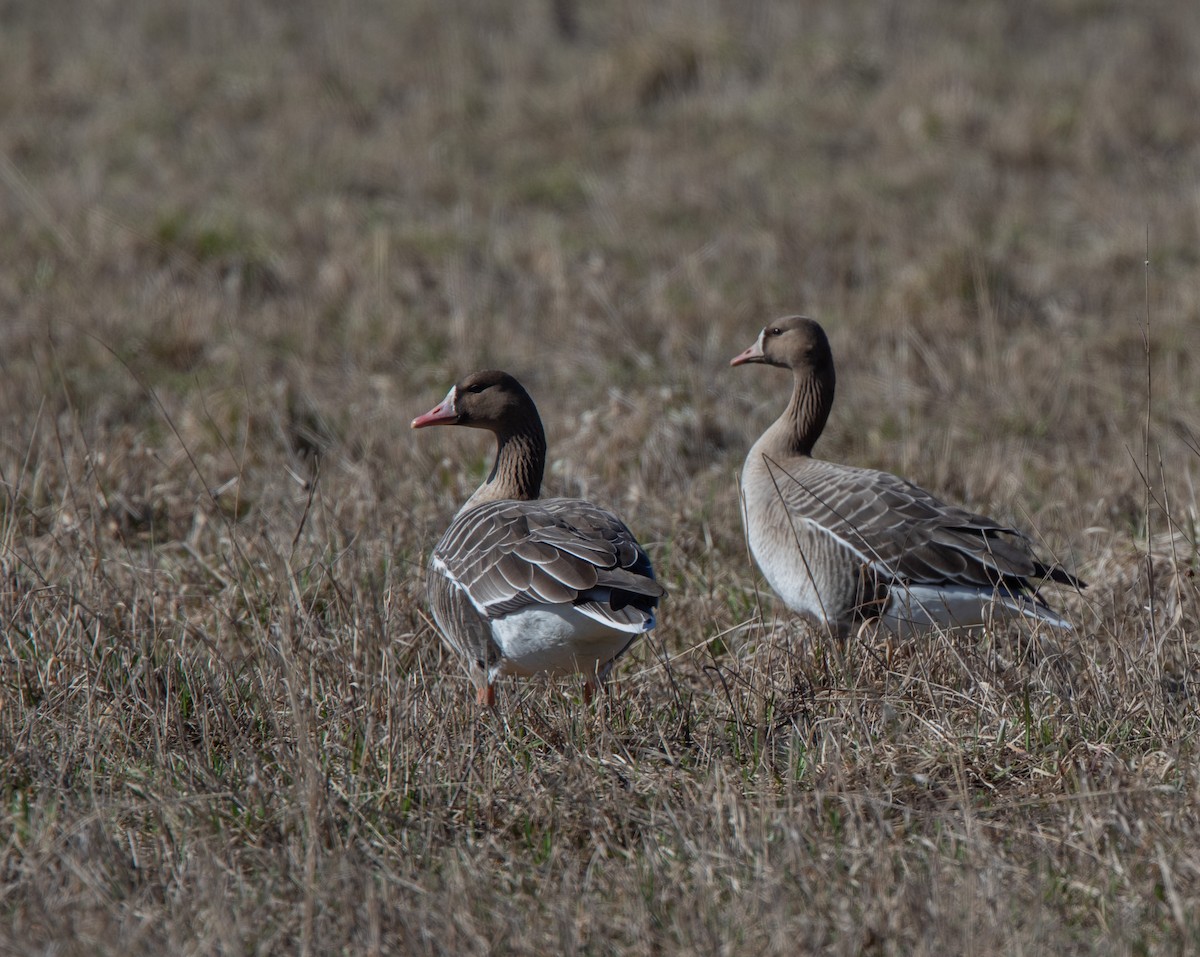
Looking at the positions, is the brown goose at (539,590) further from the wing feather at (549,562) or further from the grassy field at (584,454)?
the grassy field at (584,454)

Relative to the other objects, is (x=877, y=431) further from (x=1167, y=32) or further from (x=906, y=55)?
(x=1167, y=32)

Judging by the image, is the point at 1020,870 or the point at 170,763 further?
the point at 170,763

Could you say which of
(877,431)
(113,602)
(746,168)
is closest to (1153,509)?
(877,431)

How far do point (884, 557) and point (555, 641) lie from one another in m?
1.16

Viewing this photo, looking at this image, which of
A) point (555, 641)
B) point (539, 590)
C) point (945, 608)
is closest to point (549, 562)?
point (539, 590)

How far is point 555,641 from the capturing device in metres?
4.34

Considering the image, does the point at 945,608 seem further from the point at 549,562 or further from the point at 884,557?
the point at 549,562

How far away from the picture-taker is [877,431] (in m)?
7.18

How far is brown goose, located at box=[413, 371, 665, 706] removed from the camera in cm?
416

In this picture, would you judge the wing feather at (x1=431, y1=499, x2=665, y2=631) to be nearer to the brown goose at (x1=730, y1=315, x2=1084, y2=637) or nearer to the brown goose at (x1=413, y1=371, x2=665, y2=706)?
the brown goose at (x1=413, y1=371, x2=665, y2=706)

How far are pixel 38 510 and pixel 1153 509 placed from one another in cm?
439

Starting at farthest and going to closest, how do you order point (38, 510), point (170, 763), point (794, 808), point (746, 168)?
point (746, 168) < point (38, 510) < point (170, 763) < point (794, 808)

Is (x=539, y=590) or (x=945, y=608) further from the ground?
(x=539, y=590)

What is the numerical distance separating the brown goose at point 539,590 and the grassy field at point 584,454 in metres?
0.15
